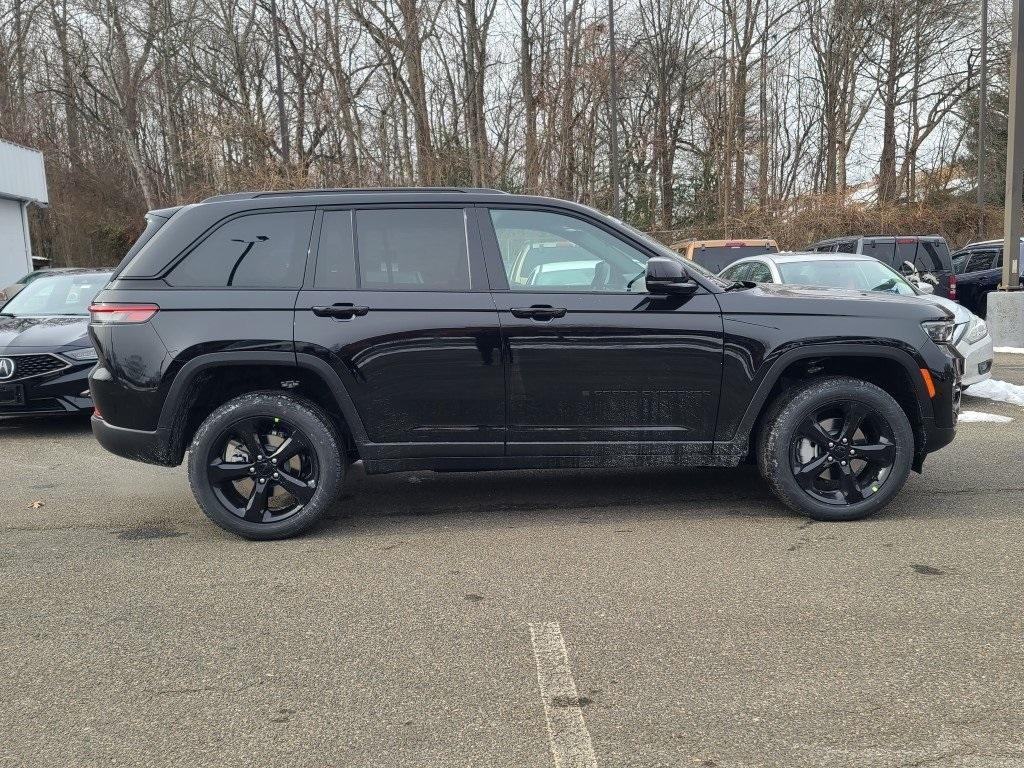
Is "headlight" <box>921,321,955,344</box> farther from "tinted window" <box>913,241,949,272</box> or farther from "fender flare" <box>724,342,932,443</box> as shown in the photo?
"tinted window" <box>913,241,949,272</box>

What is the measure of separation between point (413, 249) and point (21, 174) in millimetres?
23664

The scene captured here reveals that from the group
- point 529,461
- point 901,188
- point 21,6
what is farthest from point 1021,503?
point 21,6

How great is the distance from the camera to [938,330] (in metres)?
5.00

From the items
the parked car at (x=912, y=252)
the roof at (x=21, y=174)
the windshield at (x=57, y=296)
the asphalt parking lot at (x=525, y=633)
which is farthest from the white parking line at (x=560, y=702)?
the roof at (x=21, y=174)

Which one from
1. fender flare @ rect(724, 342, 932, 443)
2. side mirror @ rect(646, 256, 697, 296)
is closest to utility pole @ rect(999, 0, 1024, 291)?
fender flare @ rect(724, 342, 932, 443)

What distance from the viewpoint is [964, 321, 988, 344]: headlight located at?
8.52 m

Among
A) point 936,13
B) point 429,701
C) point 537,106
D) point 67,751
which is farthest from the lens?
point 936,13

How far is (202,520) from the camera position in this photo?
5375 millimetres

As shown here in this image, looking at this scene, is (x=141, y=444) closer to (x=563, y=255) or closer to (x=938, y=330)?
(x=563, y=255)

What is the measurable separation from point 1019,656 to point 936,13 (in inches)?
1482

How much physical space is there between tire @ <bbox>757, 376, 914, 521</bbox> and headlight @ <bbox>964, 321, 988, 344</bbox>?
4236 millimetres

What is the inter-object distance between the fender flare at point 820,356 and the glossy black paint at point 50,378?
6034 mm

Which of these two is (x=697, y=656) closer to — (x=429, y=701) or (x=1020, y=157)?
(x=429, y=701)

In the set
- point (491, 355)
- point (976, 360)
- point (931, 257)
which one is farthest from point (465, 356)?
point (931, 257)
